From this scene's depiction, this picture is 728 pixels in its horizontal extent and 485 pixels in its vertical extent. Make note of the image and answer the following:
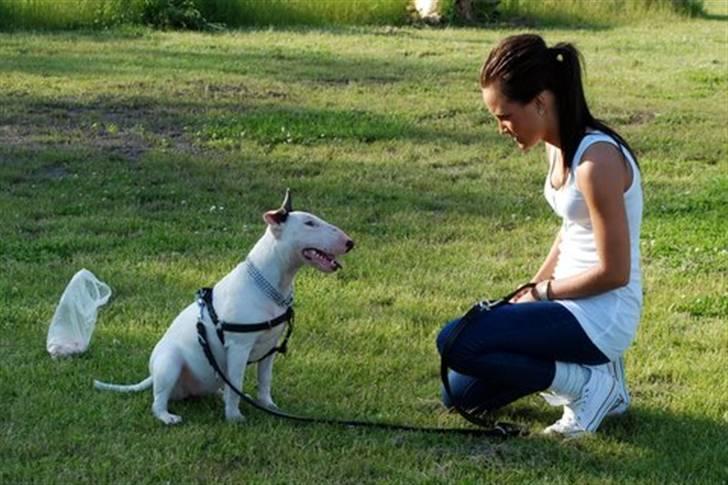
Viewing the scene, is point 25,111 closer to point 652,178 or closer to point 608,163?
point 652,178

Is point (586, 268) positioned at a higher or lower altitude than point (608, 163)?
lower

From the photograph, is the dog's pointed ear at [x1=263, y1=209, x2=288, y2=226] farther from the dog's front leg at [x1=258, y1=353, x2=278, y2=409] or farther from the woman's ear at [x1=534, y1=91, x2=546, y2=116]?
the woman's ear at [x1=534, y1=91, x2=546, y2=116]

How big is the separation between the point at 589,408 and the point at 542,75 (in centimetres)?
122

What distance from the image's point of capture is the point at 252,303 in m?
4.68

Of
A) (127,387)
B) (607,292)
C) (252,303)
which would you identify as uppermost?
(607,292)

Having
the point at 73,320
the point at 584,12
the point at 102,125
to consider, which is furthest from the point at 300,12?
the point at 73,320

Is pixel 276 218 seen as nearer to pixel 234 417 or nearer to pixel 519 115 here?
pixel 234 417

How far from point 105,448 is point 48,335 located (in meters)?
1.15

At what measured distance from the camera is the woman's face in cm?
449

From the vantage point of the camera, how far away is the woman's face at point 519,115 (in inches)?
177

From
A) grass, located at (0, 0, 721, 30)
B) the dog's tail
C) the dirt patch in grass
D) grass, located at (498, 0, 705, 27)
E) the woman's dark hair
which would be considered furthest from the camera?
grass, located at (498, 0, 705, 27)

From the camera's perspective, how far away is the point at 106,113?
1171 centimetres

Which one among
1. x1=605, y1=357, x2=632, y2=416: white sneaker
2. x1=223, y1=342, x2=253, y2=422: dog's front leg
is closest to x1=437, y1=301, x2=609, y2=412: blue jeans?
x1=605, y1=357, x2=632, y2=416: white sneaker

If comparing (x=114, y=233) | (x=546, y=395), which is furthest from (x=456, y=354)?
(x=114, y=233)
